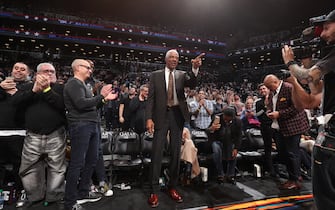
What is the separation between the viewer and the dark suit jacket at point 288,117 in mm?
2900

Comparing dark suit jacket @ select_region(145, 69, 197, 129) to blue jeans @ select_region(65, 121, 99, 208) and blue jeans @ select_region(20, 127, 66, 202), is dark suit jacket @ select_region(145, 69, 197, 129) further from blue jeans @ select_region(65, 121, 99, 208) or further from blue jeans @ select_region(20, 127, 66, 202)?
blue jeans @ select_region(20, 127, 66, 202)

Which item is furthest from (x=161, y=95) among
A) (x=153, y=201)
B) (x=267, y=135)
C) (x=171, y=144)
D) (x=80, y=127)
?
(x=267, y=135)

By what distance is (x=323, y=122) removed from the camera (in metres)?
1.15

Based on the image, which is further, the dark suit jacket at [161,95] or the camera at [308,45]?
the dark suit jacket at [161,95]

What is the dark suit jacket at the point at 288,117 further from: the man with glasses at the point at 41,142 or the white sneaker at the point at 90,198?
the man with glasses at the point at 41,142

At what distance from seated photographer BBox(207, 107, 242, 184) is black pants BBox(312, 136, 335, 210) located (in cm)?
→ 211

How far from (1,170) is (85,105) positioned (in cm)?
148

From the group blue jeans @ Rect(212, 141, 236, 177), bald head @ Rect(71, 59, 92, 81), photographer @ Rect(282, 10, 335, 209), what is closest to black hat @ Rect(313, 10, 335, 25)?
photographer @ Rect(282, 10, 335, 209)

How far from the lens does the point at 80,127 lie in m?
2.19

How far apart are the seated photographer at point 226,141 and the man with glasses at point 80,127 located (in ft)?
6.04

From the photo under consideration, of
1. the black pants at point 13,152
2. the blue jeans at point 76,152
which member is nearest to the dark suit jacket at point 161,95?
the blue jeans at point 76,152

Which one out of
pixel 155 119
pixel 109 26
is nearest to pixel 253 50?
pixel 109 26

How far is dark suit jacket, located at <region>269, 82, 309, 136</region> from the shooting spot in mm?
2900

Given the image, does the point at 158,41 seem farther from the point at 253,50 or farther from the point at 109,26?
the point at 253,50
